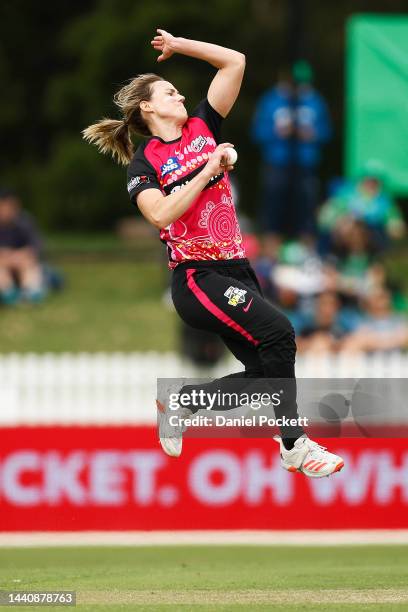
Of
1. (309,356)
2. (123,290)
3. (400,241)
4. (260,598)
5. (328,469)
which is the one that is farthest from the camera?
(400,241)

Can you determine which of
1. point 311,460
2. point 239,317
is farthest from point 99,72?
point 311,460

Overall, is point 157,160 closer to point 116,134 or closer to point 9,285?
point 116,134

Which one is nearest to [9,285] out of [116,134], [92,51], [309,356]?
[309,356]

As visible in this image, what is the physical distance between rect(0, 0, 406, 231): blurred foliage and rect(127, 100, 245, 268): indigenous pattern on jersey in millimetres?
15134

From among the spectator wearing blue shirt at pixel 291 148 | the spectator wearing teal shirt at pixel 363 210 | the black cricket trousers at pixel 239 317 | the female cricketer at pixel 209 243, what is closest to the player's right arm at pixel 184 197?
the female cricketer at pixel 209 243

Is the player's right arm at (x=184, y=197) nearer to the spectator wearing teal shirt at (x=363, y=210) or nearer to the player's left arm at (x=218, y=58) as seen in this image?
the player's left arm at (x=218, y=58)

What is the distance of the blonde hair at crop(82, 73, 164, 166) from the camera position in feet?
25.2

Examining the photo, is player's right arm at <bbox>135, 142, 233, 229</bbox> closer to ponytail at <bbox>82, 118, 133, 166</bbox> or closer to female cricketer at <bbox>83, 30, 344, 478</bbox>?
female cricketer at <bbox>83, 30, 344, 478</bbox>

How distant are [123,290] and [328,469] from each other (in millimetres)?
12239

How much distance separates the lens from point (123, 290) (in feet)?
63.9

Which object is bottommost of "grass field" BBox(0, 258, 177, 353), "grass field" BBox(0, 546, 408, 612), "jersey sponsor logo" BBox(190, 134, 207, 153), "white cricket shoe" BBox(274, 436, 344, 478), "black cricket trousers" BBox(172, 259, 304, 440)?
"grass field" BBox(0, 546, 408, 612)

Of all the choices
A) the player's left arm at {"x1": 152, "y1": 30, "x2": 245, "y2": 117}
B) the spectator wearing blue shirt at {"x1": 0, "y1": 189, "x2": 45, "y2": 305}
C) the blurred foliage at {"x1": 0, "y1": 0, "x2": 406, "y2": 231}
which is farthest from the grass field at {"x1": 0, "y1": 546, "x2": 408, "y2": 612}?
the blurred foliage at {"x1": 0, "y1": 0, "x2": 406, "y2": 231}

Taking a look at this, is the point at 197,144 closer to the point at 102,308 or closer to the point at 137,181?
the point at 137,181

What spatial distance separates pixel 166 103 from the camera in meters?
7.59
